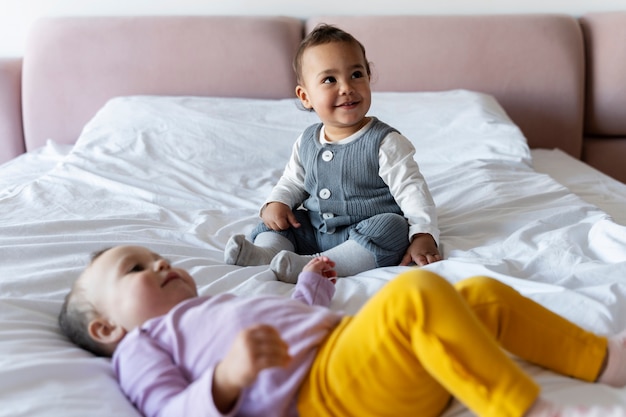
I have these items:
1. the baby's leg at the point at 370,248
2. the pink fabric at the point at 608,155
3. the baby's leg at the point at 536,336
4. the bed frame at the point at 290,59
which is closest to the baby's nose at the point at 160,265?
the baby's leg at the point at 370,248

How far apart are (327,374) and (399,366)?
0.29 ft

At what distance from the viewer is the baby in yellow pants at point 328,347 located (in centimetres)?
82

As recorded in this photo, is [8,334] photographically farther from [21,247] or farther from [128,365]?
[21,247]

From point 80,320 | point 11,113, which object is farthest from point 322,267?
point 11,113

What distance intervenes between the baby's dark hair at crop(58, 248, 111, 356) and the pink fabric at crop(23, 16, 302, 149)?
1.40 metres

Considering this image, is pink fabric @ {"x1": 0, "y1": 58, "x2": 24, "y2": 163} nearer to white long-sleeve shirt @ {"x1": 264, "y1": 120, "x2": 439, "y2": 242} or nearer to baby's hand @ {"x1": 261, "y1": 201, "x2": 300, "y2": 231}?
baby's hand @ {"x1": 261, "y1": 201, "x2": 300, "y2": 231}

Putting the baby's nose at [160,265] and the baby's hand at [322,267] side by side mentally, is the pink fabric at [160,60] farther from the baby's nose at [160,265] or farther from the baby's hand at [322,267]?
the baby's nose at [160,265]

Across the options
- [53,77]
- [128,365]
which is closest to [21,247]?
[128,365]

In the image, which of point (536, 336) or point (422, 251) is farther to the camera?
point (422, 251)

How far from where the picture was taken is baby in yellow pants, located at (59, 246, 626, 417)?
0.82m

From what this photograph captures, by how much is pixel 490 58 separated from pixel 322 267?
4.69 feet

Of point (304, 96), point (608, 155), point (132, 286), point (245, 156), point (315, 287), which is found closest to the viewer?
point (132, 286)

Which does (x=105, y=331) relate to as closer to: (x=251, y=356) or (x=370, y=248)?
(x=251, y=356)

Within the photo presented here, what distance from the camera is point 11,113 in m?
2.51
